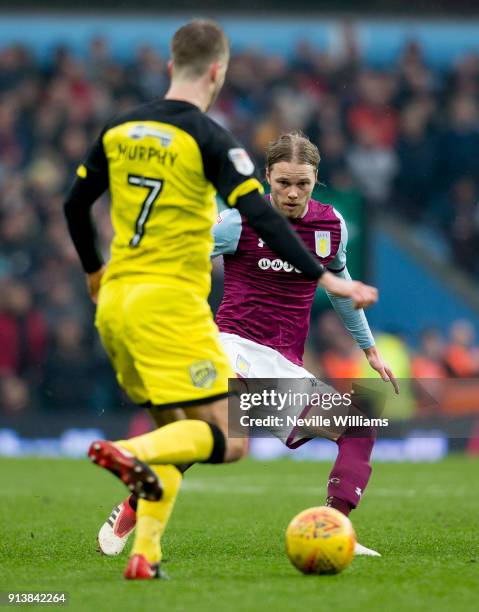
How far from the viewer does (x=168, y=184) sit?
503 cm

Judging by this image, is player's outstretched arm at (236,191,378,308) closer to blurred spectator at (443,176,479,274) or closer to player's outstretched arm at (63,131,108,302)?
player's outstretched arm at (63,131,108,302)

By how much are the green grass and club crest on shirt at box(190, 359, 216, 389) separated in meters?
0.78

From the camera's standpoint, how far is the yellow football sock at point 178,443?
486 cm

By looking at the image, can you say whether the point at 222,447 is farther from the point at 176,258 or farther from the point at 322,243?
the point at 322,243

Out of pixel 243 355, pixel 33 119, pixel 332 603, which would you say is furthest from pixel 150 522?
pixel 33 119

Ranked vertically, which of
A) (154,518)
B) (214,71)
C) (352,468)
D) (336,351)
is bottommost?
(336,351)

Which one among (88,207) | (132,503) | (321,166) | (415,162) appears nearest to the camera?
(88,207)

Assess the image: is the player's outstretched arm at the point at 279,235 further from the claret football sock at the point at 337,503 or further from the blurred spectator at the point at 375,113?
the blurred spectator at the point at 375,113

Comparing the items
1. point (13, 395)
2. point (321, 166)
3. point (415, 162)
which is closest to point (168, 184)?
point (13, 395)

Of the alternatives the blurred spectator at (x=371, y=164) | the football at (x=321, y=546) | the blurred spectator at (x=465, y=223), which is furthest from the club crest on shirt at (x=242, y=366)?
the blurred spectator at (x=371, y=164)

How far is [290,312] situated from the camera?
Result: 682 centimetres

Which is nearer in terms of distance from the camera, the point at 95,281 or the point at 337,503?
the point at 95,281

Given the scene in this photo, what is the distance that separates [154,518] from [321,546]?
76 centimetres

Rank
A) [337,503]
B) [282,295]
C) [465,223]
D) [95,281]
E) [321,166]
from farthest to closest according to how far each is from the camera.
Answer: [465,223] → [321,166] → [282,295] → [337,503] → [95,281]
